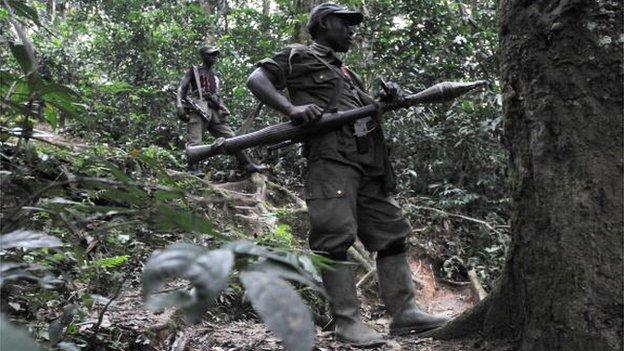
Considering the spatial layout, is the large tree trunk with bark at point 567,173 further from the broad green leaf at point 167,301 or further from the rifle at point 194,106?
the rifle at point 194,106

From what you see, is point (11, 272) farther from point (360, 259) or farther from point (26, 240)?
point (360, 259)

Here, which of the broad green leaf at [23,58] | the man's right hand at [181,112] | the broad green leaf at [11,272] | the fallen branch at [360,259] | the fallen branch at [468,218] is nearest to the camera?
the broad green leaf at [11,272]

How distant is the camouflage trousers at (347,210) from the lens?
327cm

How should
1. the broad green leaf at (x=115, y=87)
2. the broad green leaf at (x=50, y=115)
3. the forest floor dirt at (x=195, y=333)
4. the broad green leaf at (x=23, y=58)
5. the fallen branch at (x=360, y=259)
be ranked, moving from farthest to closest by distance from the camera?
the broad green leaf at (x=115, y=87)
the fallen branch at (x=360, y=259)
the forest floor dirt at (x=195, y=333)
the broad green leaf at (x=50, y=115)
the broad green leaf at (x=23, y=58)

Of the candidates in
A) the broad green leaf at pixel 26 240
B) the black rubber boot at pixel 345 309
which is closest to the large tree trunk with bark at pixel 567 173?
the black rubber boot at pixel 345 309

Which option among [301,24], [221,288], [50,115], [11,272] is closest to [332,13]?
[50,115]

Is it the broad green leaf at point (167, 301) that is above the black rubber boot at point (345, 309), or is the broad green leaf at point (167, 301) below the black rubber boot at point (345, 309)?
above

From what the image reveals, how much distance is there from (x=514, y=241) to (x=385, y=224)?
110 cm

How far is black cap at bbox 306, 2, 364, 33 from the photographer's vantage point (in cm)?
354

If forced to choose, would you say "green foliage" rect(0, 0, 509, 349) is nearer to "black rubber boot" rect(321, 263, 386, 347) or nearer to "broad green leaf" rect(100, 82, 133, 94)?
"broad green leaf" rect(100, 82, 133, 94)

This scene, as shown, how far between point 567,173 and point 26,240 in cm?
197

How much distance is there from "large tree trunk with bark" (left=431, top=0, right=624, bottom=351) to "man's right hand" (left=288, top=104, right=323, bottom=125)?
1.08 metres

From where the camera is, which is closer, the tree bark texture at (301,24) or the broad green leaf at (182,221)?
the broad green leaf at (182,221)

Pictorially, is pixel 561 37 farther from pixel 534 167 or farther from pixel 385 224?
pixel 385 224
